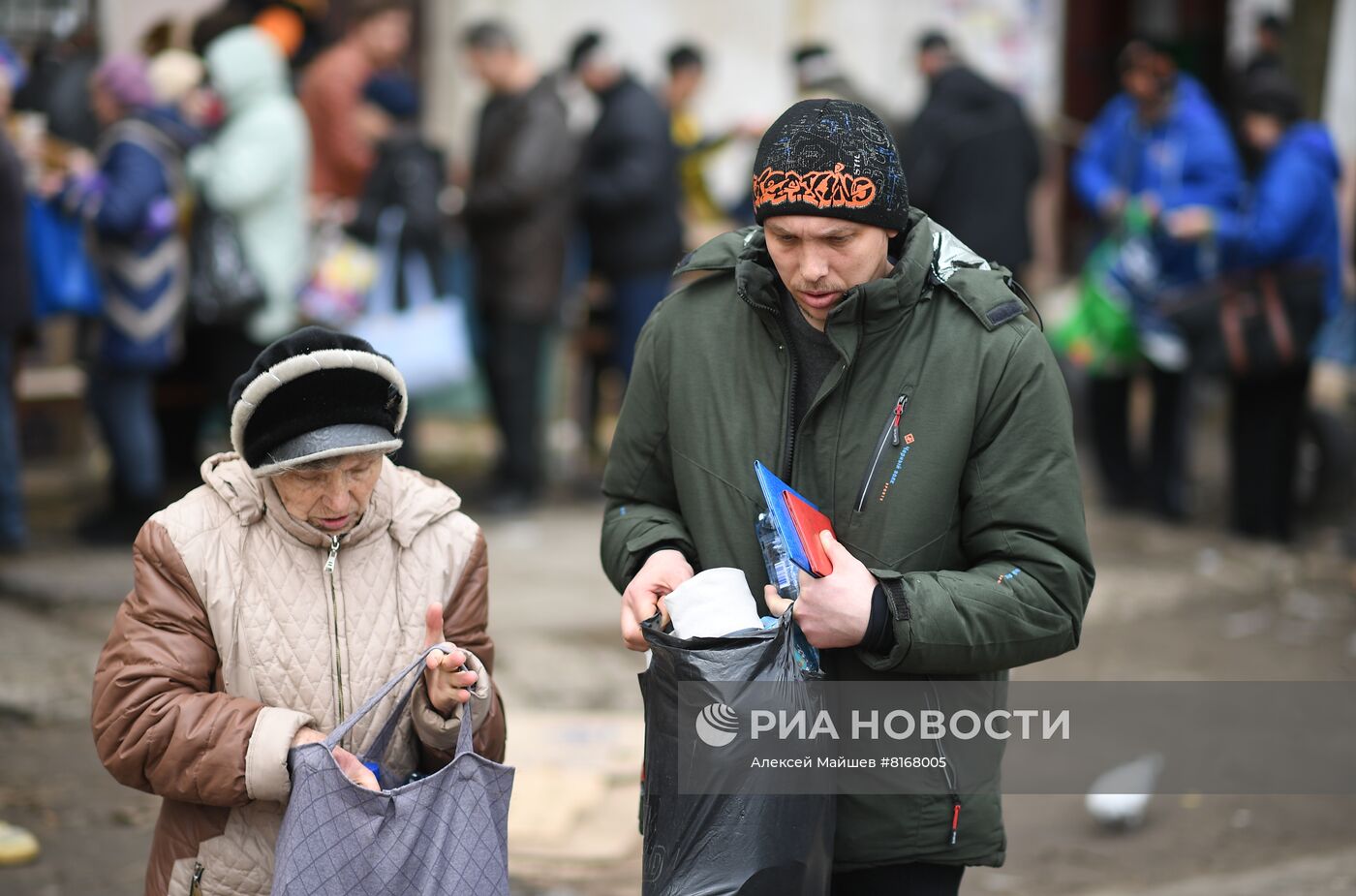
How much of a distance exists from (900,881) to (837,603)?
569 millimetres

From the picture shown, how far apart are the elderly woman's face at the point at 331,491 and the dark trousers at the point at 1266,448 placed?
669 centimetres

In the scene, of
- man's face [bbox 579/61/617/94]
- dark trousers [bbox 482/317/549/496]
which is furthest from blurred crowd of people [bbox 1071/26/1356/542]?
dark trousers [bbox 482/317/549/496]

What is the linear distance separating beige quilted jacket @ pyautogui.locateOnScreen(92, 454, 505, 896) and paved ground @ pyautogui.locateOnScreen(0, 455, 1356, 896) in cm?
198

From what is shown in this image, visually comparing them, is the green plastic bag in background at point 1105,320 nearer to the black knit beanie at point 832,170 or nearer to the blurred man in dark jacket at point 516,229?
the blurred man in dark jacket at point 516,229

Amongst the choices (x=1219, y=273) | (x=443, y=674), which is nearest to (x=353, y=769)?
(x=443, y=674)

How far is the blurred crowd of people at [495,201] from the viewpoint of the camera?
732 centimetres

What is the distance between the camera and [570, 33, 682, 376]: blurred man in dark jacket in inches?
343

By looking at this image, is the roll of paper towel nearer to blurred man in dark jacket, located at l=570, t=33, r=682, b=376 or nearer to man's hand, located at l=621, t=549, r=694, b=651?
man's hand, located at l=621, t=549, r=694, b=651

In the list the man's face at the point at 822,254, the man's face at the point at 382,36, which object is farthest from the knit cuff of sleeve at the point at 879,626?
the man's face at the point at 382,36

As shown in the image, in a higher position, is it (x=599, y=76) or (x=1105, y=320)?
(x=599, y=76)

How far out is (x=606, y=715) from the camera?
19.5 ft

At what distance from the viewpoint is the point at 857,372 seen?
9.16 ft

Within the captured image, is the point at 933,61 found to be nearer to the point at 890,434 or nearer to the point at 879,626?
the point at 890,434

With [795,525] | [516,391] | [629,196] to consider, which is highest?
[795,525]
